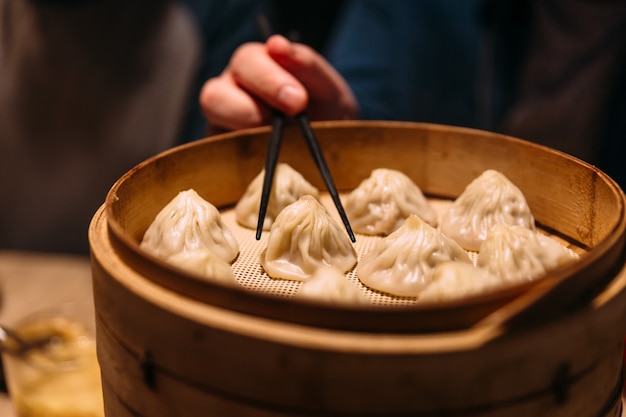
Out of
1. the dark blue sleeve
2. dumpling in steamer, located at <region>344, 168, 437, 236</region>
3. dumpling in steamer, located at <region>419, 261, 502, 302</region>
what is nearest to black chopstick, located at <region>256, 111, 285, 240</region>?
dumpling in steamer, located at <region>344, 168, 437, 236</region>

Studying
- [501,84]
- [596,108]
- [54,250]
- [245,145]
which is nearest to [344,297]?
[245,145]

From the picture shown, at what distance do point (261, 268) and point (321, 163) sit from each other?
1.18 ft

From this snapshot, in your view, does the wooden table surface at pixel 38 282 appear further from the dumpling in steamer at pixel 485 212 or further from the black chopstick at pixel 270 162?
the dumpling in steamer at pixel 485 212

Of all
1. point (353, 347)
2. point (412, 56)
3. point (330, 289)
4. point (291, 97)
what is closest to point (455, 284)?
point (330, 289)

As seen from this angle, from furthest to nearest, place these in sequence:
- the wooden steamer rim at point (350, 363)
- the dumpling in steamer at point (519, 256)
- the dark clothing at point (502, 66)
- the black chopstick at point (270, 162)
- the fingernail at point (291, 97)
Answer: the dark clothing at point (502, 66)
the fingernail at point (291, 97)
the black chopstick at point (270, 162)
the dumpling in steamer at point (519, 256)
the wooden steamer rim at point (350, 363)

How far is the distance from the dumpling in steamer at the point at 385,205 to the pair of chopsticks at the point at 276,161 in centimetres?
8

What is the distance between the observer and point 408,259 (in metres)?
1.29

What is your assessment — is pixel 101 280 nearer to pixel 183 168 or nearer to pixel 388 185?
pixel 183 168

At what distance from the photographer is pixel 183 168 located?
157cm

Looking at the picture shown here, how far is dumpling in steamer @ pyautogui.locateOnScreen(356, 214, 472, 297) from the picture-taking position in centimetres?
127

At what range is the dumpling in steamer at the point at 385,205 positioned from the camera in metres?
1.59

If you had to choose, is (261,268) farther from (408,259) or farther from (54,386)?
(54,386)

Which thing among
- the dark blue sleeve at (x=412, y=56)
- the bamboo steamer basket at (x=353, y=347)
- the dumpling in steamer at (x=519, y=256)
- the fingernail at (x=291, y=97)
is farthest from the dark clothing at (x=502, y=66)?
the bamboo steamer basket at (x=353, y=347)

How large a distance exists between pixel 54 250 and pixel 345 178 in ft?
9.23
